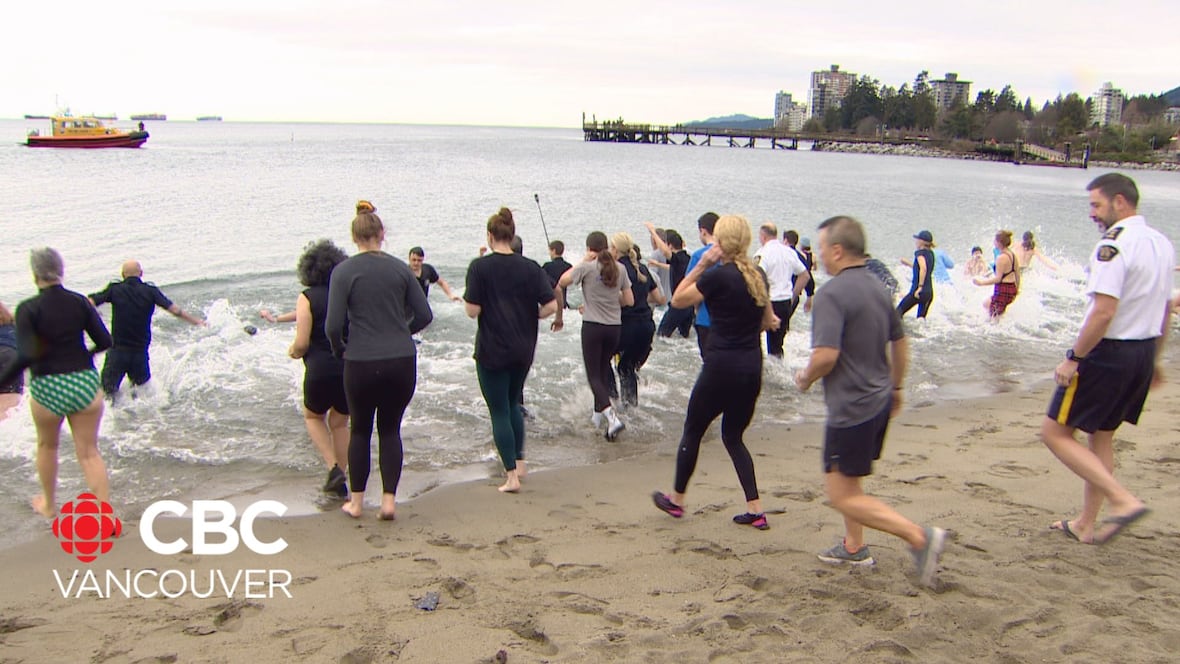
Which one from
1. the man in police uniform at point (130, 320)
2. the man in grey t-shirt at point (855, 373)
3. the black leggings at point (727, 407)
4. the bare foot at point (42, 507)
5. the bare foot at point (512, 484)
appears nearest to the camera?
the man in grey t-shirt at point (855, 373)

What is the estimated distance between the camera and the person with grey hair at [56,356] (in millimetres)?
4855

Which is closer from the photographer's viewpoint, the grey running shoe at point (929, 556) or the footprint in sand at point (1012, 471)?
the grey running shoe at point (929, 556)

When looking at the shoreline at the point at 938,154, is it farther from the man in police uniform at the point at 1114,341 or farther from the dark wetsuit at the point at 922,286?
the man in police uniform at the point at 1114,341

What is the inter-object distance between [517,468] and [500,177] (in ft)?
170

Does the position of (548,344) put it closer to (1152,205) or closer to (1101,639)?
(1101,639)

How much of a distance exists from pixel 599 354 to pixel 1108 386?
3947 mm

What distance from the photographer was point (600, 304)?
23.0 ft

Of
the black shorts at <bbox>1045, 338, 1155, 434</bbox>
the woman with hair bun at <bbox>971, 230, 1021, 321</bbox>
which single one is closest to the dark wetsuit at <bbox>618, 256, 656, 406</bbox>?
the black shorts at <bbox>1045, 338, 1155, 434</bbox>

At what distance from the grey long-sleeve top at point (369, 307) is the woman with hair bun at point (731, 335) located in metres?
1.68

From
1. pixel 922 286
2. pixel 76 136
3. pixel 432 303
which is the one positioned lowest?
pixel 432 303

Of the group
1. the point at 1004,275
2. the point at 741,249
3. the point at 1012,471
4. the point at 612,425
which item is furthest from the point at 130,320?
the point at 1004,275

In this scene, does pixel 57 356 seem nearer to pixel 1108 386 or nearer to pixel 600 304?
pixel 600 304

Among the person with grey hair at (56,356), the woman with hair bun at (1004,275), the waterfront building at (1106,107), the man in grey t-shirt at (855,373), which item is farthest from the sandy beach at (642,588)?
the waterfront building at (1106,107)

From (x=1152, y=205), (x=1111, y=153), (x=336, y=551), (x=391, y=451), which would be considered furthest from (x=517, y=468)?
(x=1111, y=153)
